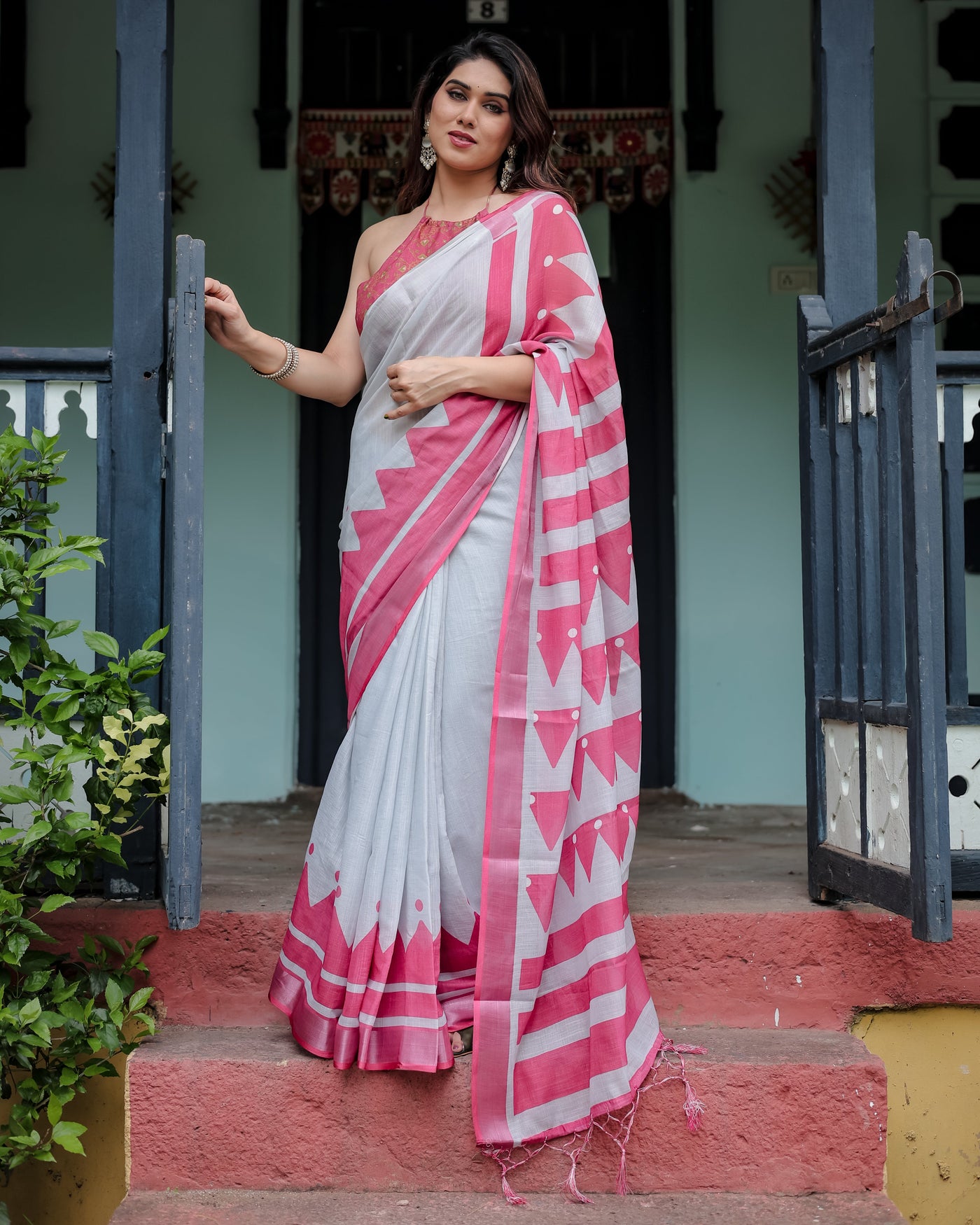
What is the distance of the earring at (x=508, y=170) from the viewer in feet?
8.70

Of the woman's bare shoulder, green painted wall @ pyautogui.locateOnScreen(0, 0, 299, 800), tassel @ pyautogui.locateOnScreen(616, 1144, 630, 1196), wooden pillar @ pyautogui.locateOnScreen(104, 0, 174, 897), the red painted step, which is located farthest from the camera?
green painted wall @ pyautogui.locateOnScreen(0, 0, 299, 800)

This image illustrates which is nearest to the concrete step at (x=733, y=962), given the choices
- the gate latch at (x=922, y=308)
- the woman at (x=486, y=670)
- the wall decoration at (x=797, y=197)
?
the woman at (x=486, y=670)

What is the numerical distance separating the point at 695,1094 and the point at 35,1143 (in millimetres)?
1205

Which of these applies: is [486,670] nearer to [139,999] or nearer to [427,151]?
A: [139,999]

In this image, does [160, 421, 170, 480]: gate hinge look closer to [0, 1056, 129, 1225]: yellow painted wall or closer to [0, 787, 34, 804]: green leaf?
[0, 787, 34, 804]: green leaf

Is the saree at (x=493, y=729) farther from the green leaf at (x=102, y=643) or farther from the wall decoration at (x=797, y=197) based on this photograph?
the wall decoration at (x=797, y=197)

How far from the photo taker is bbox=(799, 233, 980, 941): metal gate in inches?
93.9

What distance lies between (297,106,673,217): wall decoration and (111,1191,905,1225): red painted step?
12.2ft

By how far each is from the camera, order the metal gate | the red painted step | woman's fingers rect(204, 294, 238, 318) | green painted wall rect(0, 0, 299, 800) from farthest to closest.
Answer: green painted wall rect(0, 0, 299, 800) < woman's fingers rect(204, 294, 238, 318) < the metal gate < the red painted step

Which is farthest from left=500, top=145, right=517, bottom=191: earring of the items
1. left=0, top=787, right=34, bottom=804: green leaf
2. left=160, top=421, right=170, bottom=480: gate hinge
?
left=0, top=787, right=34, bottom=804: green leaf

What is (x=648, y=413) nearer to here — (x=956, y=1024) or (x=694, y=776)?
(x=694, y=776)

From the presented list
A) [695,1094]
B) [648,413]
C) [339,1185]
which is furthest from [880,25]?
[339,1185]

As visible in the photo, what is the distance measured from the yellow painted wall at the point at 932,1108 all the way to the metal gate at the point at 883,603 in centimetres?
31

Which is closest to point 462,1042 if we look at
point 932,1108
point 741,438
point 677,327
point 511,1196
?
point 511,1196
